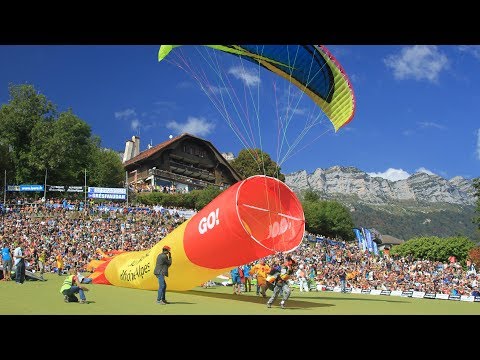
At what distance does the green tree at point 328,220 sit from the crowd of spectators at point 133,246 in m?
24.1

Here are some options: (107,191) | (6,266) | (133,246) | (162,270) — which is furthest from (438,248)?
(162,270)

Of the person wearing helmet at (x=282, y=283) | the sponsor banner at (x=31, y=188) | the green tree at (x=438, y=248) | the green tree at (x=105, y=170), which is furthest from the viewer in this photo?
the green tree at (x=105, y=170)

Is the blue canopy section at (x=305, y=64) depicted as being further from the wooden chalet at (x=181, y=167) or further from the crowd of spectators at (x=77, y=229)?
the wooden chalet at (x=181, y=167)

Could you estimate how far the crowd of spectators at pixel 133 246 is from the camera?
930 inches

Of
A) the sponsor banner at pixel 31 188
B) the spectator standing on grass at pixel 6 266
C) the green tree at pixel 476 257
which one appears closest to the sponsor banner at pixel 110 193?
the sponsor banner at pixel 31 188

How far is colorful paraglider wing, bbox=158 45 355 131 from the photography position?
12.4 metres

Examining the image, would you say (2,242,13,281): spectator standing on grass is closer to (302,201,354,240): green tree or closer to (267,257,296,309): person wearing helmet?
(267,257,296,309): person wearing helmet

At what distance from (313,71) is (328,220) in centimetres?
5825

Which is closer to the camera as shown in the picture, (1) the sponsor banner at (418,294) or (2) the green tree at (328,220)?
(1) the sponsor banner at (418,294)

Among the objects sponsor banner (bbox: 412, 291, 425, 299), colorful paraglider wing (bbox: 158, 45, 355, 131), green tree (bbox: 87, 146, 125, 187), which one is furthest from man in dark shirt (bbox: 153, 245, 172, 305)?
green tree (bbox: 87, 146, 125, 187)

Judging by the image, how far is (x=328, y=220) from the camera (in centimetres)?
6975

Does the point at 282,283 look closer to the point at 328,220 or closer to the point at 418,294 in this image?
the point at 418,294

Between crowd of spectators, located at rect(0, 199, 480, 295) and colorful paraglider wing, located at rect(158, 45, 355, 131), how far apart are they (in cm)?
887
